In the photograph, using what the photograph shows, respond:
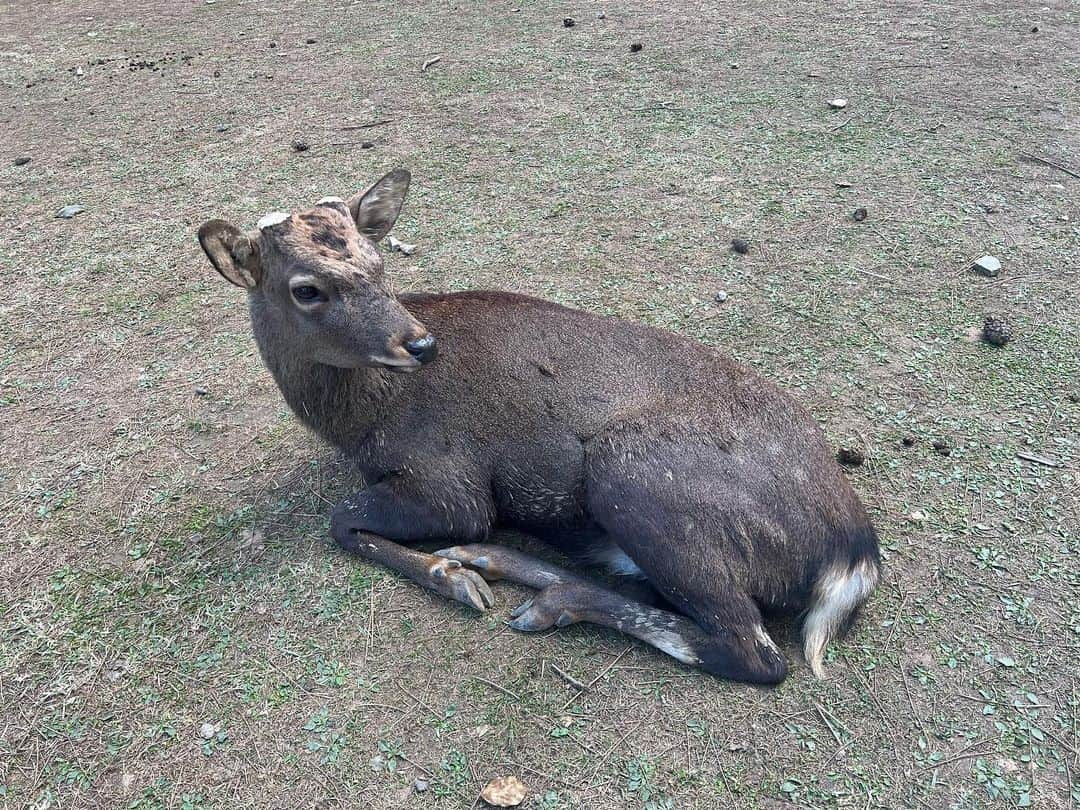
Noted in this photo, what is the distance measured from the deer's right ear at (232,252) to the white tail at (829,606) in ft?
10.3

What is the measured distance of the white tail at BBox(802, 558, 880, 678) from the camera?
12.1 feet

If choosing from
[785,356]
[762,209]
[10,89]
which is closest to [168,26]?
[10,89]

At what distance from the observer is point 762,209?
23.6 feet

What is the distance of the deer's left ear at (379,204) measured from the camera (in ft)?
14.4

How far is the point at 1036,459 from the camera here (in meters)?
4.65

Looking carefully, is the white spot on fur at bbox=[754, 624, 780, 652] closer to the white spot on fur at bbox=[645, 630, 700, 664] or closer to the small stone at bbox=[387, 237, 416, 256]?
the white spot on fur at bbox=[645, 630, 700, 664]

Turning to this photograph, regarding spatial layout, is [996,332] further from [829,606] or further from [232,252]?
[232,252]

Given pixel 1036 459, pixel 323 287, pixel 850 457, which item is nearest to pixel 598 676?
pixel 850 457

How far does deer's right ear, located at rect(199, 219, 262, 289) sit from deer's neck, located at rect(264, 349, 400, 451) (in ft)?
1.56

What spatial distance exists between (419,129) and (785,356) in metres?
5.24

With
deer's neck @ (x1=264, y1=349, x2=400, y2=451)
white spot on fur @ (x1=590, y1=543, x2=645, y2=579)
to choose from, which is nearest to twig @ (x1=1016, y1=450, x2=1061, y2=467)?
white spot on fur @ (x1=590, y1=543, x2=645, y2=579)

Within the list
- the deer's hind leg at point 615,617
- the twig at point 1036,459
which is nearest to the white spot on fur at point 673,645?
the deer's hind leg at point 615,617

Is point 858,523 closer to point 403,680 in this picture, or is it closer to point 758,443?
point 758,443

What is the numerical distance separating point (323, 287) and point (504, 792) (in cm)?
240
